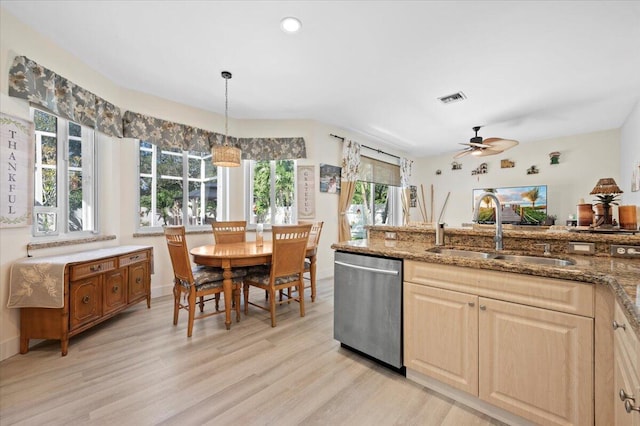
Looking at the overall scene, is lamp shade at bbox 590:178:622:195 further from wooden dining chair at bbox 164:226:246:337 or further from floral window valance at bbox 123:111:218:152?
floral window valance at bbox 123:111:218:152

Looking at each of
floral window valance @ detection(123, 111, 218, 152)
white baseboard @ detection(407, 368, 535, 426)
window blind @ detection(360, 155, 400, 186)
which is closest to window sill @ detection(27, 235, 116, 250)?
floral window valance @ detection(123, 111, 218, 152)

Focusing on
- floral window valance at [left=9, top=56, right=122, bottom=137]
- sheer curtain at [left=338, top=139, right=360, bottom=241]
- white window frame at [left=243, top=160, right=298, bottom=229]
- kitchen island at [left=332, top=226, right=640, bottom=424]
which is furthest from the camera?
sheer curtain at [left=338, top=139, right=360, bottom=241]

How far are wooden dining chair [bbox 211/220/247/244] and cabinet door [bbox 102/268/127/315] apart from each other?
3.61 ft

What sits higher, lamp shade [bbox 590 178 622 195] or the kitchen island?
lamp shade [bbox 590 178 622 195]

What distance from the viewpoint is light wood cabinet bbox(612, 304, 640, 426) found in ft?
2.56

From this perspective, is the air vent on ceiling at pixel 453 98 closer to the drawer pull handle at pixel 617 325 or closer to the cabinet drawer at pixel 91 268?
the drawer pull handle at pixel 617 325

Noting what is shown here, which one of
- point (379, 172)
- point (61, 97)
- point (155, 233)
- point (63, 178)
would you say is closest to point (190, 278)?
point (155, 233)

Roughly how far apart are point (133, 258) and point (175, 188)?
1.32m

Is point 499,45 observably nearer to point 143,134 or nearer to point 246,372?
point 246,372

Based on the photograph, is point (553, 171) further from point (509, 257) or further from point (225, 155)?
point (225, 155)

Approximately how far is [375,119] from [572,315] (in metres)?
3.77

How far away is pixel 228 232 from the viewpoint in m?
3.68

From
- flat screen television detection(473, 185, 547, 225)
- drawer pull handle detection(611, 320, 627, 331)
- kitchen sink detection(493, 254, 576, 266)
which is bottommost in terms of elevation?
drawer pull handle detection(611, 320, 627, 331)

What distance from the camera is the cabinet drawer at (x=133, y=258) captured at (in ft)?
8.73
